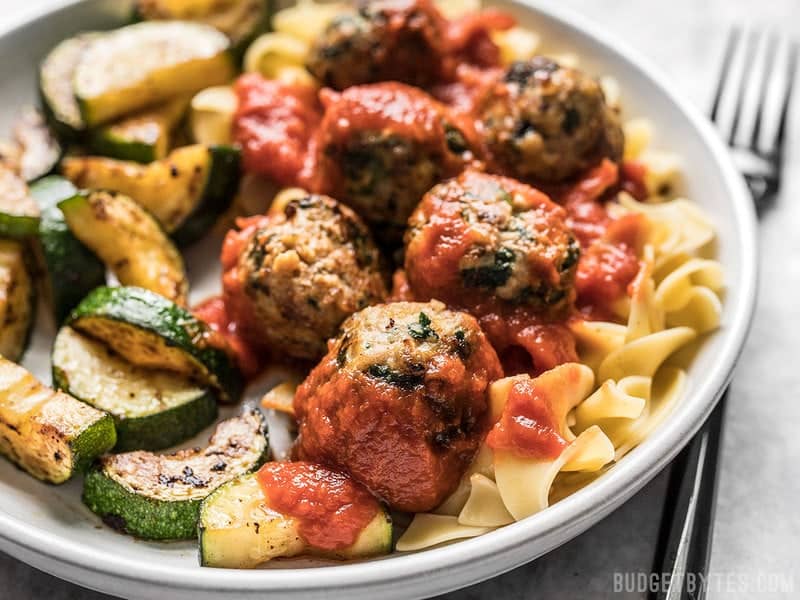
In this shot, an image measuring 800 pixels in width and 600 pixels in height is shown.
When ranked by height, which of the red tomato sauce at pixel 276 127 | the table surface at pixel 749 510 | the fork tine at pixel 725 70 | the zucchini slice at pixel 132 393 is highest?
the red tomato sauce at pixel 276 127

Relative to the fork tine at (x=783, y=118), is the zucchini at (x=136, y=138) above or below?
above

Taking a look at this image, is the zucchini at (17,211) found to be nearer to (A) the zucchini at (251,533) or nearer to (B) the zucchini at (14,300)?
(B) the zucchini at (14,300)

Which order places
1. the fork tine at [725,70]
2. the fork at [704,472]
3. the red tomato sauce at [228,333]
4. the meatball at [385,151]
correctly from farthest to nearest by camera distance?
the fork tine at [725,70]
the red tomato sauce at [228,333]
the meatball at [385,151]
the fork at [704,472]

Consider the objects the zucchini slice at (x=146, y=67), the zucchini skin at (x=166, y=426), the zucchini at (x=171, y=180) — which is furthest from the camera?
the zucchini slice at (x=146, y=67)

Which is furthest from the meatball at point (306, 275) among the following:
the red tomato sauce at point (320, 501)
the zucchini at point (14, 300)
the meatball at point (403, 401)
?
the zucchini at point (14, 300)

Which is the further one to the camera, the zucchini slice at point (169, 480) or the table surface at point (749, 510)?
the table surface at point (749, 510)

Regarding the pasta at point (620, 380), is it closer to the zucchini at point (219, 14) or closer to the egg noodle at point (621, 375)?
the egg noodle at point (621, 375)

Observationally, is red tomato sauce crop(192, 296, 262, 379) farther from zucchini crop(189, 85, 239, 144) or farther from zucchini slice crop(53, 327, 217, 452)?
zucchini crop(189, 85, 239, 144)
